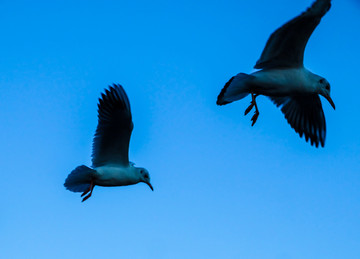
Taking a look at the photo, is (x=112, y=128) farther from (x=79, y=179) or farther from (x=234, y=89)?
(x=234, y=89)

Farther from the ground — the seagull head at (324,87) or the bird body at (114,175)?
the seagull head at (324,87)

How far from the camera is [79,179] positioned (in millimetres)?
10562

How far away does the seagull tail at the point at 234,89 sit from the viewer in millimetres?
8664

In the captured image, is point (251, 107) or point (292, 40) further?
point (251, 107)

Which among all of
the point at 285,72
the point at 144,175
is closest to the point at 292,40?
the point at 285,72

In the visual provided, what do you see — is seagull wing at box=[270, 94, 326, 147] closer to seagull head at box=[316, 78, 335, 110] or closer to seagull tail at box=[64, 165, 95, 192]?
seagull head at box=[316, 78, 335, 110]

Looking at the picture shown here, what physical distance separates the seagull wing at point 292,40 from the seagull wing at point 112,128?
2484mm

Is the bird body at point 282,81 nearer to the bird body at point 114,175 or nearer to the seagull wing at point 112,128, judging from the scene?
the seagull wing at point 112,128

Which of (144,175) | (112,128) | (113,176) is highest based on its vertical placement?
(112,128)

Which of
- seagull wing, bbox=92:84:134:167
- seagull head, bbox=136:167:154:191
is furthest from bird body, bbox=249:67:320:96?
seagull head, bbox=136:167:154:191

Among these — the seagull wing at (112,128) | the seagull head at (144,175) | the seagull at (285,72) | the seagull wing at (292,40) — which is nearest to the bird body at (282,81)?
the seagull at (285,72)

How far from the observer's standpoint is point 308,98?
9.88m

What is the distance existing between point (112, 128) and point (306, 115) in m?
3.06

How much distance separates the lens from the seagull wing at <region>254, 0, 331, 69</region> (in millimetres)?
8367
